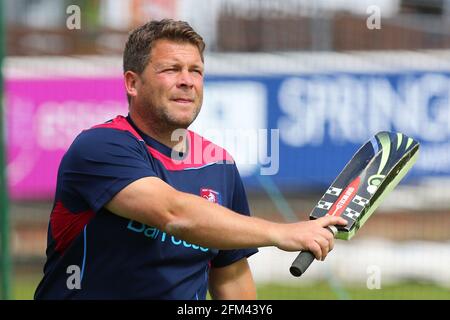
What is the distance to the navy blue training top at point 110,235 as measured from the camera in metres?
4.21

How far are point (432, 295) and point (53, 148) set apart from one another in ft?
13.5

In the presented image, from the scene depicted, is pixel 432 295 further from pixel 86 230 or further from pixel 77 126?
pixel 86 230

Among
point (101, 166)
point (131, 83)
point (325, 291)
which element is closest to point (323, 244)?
point (101, 166)

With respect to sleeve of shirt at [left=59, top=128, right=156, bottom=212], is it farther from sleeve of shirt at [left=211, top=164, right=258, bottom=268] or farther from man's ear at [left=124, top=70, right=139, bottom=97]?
sleeve of shirt at [left=211, top=164, right=258, bottom=268]

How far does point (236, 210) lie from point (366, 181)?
0.61 m

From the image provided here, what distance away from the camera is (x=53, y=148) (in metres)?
11.0

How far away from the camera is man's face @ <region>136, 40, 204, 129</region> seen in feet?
14.5

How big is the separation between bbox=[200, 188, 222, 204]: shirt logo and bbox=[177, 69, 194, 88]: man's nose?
17.9 inches

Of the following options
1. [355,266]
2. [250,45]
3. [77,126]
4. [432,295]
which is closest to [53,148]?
[77,126]
